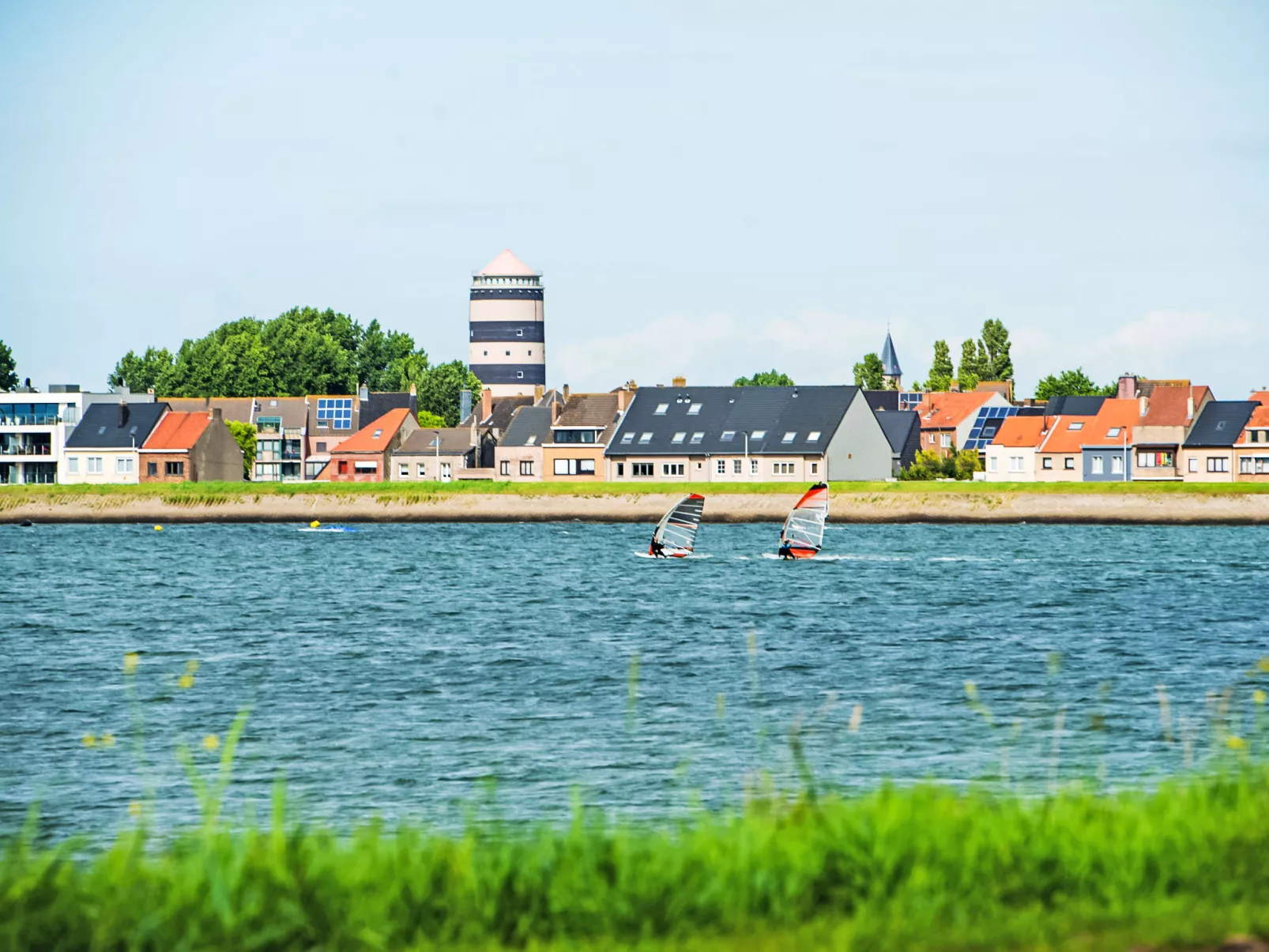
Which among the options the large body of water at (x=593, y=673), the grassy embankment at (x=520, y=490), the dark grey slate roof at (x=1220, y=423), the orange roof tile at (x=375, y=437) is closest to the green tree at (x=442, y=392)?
the orange roof tile at (x=375, y=437)

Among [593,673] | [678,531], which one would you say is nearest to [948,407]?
[678,531]

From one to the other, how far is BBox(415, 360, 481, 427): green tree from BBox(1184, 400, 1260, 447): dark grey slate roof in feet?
274

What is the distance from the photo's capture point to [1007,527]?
371 ft

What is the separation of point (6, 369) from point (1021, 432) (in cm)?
11778

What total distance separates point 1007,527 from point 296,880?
107222mm

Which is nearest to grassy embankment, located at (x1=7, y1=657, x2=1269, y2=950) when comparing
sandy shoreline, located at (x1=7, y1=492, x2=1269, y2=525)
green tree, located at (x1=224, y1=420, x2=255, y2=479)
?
sandy shoreline, located at (x1=7, y1=492, x2=1269, y2=525)

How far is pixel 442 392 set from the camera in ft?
595

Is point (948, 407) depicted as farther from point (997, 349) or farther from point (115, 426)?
point (115, 426)

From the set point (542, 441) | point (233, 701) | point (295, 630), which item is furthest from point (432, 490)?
point (233, 701)

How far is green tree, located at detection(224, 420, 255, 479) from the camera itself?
162875mm

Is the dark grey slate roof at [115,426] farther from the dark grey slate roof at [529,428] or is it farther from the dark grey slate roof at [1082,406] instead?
the dark grey slate roof at [1082,406]

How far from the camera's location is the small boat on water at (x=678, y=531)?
78.9 metres

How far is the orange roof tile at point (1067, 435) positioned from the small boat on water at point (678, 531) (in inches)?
2379

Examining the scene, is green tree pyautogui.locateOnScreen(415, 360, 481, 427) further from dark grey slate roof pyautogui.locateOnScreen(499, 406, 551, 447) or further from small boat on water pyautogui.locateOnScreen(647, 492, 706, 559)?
small boat on water pyautogui.locateOnScreen(647, 492, 706, 559)
